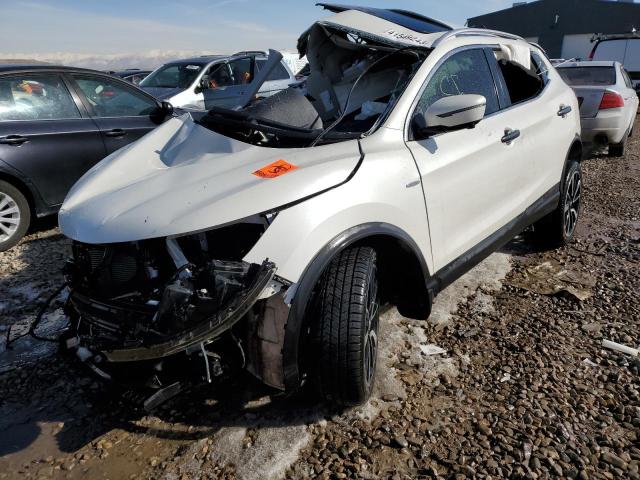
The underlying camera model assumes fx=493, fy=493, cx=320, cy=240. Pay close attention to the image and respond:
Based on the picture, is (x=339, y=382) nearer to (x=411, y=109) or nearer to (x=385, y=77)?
(x=411, y=109)

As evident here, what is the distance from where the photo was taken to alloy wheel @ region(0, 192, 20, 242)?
4.63 meters

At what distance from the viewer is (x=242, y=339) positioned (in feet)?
6.74

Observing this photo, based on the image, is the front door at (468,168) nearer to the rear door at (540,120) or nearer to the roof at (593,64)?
the rear door at (540,120)

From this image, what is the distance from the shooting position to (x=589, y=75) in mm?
8789

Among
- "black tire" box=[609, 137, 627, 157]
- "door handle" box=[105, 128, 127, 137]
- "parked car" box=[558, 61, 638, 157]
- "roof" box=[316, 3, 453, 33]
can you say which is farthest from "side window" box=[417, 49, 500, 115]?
"black tire" box=[609, 137, 627, 157]

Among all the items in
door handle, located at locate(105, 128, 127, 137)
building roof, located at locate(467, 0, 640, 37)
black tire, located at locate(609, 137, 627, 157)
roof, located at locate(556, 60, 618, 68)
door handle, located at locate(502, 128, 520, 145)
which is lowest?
building roof, located at locate(467, 0, 640, 37)

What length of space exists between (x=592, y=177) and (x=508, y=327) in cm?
510

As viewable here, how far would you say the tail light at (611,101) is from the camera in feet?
25.2

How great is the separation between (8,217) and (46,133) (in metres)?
0.88

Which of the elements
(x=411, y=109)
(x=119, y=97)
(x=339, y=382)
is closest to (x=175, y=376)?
(x=339, y=382)

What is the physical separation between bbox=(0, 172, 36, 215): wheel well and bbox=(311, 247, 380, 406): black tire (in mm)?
3845

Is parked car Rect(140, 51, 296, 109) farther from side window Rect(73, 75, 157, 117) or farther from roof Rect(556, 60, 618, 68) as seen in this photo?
roof Rect(556, 60, 618, 68)

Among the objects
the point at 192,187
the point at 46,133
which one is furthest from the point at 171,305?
the point at 46,133

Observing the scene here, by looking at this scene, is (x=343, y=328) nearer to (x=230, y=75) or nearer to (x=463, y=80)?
(x=463, y=80)
